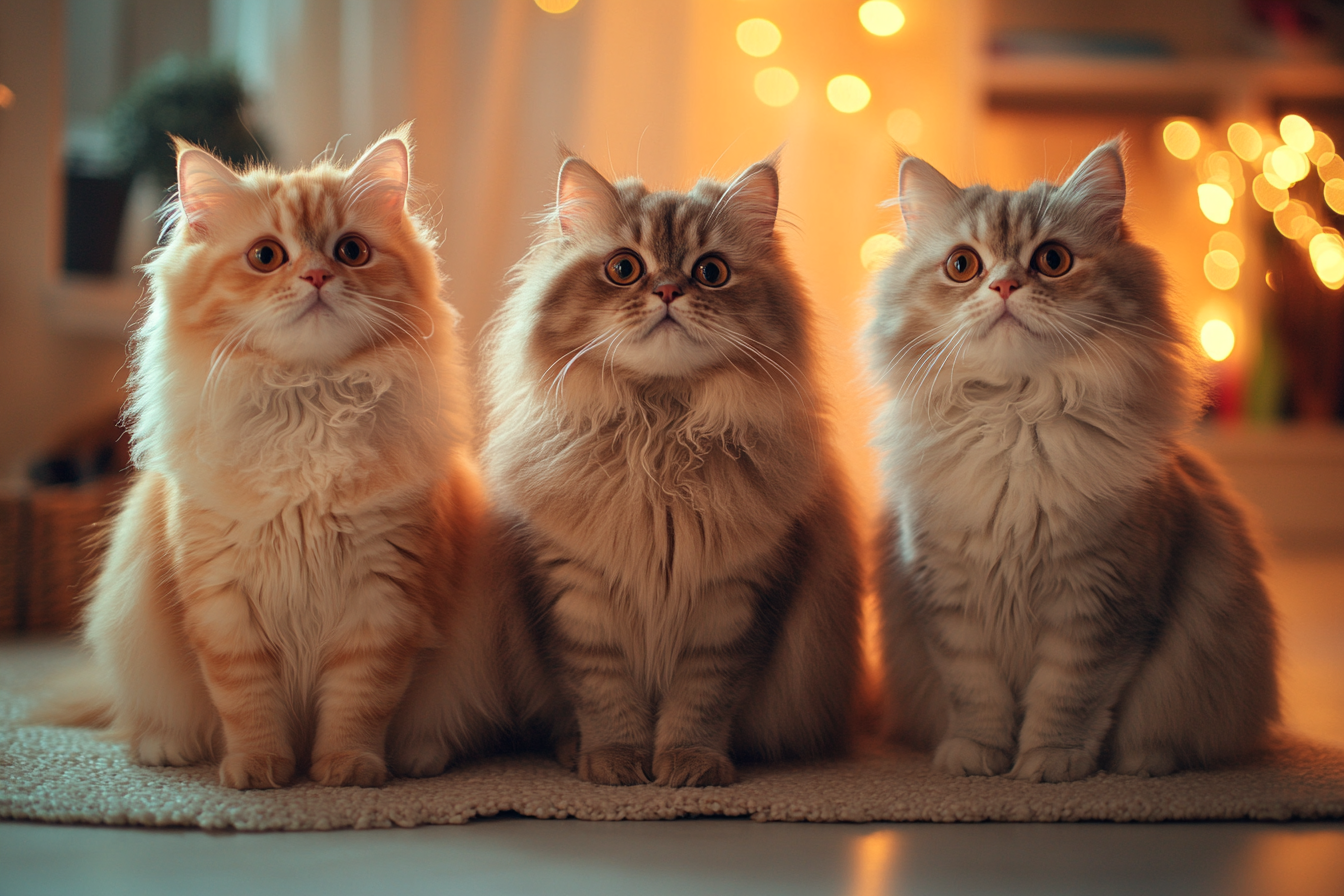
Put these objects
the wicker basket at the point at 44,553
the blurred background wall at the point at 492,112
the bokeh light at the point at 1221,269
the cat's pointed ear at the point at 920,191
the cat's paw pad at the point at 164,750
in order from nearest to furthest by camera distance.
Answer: the cat's paw pad at the point at 164,750, the cat's pointed ear at the point at 920,191, the wicker basket at the point at 44,553, the blurred background wall at the point at 492,112, the bokeh light at the point at 1221,269

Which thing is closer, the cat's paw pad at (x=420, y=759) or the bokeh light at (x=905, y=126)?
the cat's paw pad at (x=420, y=759)

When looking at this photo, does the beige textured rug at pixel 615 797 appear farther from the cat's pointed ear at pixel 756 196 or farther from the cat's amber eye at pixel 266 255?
the cat's pointed ear at pixel 756 196

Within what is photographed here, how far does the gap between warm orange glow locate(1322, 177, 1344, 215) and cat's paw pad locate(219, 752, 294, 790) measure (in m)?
4.04

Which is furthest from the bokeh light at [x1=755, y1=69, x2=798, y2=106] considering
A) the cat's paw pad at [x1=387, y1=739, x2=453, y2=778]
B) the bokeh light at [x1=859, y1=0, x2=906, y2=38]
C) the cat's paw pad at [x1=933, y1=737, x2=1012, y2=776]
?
the cat's paw pad at [x1=387, y1=739, x2=453, y2=778]

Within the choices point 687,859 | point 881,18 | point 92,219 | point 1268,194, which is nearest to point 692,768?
point 687,859

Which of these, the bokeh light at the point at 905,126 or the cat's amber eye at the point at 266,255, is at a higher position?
the bokeh light at the point at 905,126

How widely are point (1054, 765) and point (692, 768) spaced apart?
1.70 feet

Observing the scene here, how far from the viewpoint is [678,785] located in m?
1.39

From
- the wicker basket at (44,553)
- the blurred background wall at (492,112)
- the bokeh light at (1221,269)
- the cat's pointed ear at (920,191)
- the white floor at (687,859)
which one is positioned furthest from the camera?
the bokeh light at (1221,269)

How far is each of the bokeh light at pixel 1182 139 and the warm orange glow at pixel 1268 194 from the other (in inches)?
9.8

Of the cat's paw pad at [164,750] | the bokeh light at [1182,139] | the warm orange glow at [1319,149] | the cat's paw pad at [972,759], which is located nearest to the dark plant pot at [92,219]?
the cat's paw pad at [164,750]

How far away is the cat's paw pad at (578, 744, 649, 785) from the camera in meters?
1.40

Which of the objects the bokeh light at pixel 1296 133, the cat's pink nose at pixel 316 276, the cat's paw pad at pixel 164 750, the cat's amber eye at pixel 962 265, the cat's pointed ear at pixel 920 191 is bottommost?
the cat's paw pad at pixel 164 750

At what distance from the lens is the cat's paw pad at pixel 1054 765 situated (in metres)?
1.43
